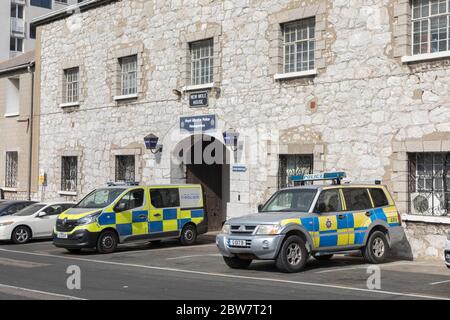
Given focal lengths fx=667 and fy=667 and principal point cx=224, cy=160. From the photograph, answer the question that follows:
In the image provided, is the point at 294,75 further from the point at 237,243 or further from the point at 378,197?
the point at 237,243

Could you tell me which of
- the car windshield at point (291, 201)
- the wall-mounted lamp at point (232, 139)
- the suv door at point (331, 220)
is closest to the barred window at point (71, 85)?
the wall-mounted lamp at point (232, 139)

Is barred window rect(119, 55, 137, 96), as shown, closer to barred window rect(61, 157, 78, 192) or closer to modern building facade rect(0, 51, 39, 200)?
barred window rect(61, 157, 78, 192)

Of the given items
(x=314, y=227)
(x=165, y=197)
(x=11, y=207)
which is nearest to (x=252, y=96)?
(x=165, y=197)

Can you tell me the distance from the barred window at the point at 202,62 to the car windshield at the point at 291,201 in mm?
7687


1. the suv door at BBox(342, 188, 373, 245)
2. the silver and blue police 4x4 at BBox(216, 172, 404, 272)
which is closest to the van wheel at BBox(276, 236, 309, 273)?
the silver and blue police 4x4 at BBox(216, 172, 404, 272)

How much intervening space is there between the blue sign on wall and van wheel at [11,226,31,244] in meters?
5.75

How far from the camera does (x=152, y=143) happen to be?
22.2 m

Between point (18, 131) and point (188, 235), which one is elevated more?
point (18, 131)

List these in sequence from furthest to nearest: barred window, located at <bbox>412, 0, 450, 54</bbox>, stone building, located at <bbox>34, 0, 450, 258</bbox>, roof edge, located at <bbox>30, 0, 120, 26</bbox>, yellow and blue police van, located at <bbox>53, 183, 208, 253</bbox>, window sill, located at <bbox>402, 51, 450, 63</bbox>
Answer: roof edge, located at <bbox>30, 0, 120, 26</bbox>
yellow and blue police van, located at <bbox>53, 183, 208, 253</bbox>
stone building, located at <bbox>34, 0, 450, 258</bbox>
barred window, located at <bbox>412, 0, 450, 54</bbox>
window sill, located at <bbox>402, 51, 450, 63</bbox>

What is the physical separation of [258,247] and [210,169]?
35.1 ft

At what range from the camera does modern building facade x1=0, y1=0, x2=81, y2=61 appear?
195 ft

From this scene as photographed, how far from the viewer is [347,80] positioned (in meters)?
17.2
